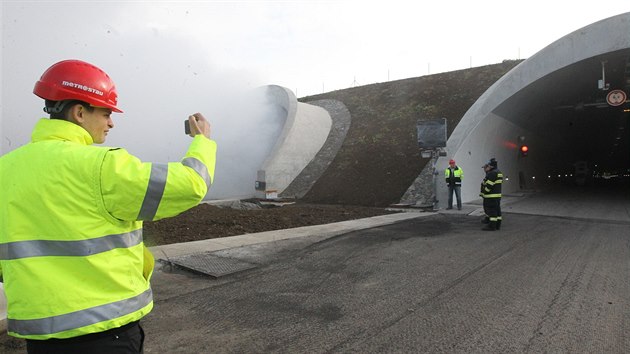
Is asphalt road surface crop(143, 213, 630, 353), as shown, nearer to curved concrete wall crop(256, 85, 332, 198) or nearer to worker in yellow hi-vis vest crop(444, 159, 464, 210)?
worker in yellow hi-vis vest crop(444, 159, 464, 210)

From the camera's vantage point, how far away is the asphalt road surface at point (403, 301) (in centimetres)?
359

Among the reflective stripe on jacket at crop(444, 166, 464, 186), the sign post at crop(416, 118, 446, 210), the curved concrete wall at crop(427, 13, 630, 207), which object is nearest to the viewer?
the curved concrete wall at crop(427, 13, 630, 207)

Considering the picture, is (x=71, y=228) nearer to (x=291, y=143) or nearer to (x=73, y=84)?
(x=73, y=84)

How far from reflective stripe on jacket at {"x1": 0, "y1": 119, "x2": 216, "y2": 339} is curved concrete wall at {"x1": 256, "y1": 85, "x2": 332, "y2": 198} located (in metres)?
17.6

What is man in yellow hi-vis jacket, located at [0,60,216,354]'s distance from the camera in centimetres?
150

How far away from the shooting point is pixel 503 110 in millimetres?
16641

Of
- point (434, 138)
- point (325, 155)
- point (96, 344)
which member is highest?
point (434, 138)

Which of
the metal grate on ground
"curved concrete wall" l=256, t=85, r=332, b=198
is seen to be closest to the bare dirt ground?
the metal grate on ground

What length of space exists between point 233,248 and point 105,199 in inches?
249

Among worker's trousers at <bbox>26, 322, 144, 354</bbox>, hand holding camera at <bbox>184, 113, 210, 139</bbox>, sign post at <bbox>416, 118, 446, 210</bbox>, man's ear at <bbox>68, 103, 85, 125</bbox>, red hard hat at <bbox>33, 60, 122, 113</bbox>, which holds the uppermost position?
sign post at <bbox>416, 118, 446, 210</bbox>

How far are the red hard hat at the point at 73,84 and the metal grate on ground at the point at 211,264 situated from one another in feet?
14.5

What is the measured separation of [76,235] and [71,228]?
34 millimetres

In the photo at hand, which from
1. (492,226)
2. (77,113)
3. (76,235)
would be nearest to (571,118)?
(492,226)

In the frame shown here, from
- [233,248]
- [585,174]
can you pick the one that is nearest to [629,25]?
[233,248]
